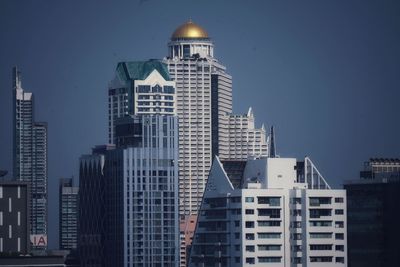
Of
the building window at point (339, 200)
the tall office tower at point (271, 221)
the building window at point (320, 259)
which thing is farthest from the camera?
the building window at point (339, 200)

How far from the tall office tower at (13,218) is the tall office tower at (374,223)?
55.8 meters

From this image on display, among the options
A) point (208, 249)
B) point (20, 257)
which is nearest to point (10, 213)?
point (20, 257)

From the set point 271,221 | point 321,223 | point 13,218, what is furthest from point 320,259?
point 13,218

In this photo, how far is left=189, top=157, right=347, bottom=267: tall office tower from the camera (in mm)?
153250

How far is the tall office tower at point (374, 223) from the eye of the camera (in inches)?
6969

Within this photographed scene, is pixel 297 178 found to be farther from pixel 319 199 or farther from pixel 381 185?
pixel 381 185

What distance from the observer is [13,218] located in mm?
126500

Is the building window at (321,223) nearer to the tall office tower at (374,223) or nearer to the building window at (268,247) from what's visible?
the building window at (268,247)

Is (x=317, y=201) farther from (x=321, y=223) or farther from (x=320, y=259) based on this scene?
(x=320, y=259)

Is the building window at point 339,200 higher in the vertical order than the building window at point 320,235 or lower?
higher

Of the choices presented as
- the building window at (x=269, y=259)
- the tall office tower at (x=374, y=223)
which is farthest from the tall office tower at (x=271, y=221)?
the tall office tower at (x=374, y=223)

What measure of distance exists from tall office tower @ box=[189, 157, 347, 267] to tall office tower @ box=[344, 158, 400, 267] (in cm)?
2144

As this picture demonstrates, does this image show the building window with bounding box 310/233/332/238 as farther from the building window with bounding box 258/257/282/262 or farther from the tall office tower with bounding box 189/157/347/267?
the building window with bounding box 258/257/282/262

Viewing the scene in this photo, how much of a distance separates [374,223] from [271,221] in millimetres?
26858
